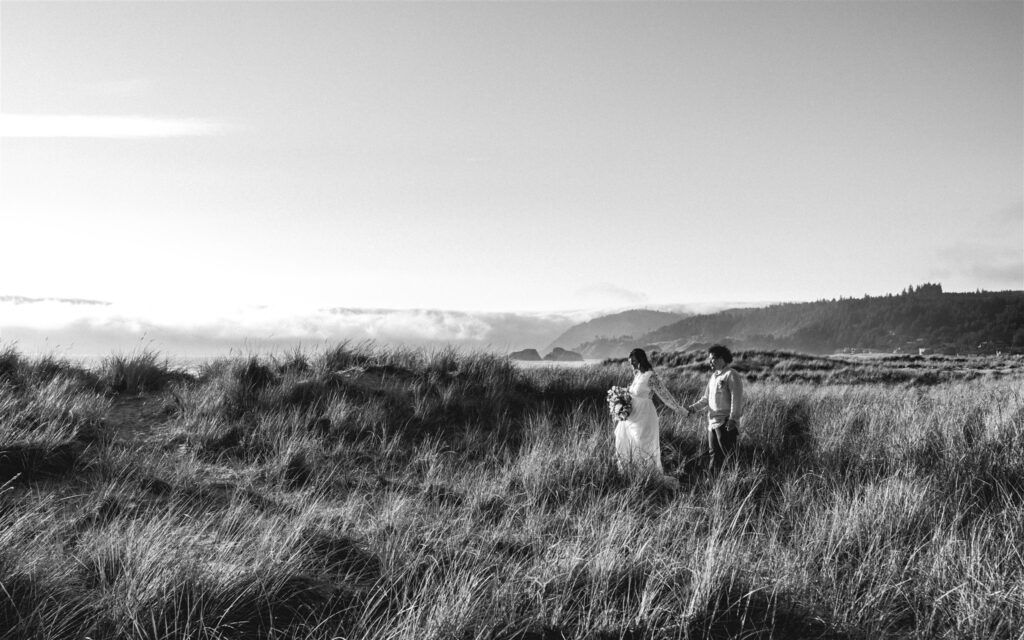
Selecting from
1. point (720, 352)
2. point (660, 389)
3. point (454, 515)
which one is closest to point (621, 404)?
point (660, 389)

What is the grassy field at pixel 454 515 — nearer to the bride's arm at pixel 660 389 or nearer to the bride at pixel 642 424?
the bride at pixel 642 424

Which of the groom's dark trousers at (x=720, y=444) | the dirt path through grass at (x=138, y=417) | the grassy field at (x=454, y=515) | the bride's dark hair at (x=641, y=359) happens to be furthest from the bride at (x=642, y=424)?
the dirt path through grass at (x=138, y=417)

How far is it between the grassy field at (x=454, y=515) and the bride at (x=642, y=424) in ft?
1.43

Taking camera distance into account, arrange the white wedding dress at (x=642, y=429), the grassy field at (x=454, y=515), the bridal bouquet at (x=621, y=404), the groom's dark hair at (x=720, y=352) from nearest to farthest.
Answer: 1. the grassy field at (x=454, y=515)
2. the white wedding dress at (x=642, y=429)
3. the groom's dark hair at (x=720, y=352)
4. the bridal bouquet at (x=621, y=404)

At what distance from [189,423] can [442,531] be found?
575cm

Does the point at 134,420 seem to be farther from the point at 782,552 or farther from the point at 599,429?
the point at 782,552

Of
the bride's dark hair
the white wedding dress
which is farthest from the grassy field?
the bride's dark hair

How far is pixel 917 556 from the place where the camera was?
16.9ft

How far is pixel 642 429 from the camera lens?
8.23 metres

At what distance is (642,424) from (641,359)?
0.83 meters

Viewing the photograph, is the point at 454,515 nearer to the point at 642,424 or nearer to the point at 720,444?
the point at 642,424

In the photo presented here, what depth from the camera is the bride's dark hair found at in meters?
8.29

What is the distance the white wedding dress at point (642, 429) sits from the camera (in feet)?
26.6

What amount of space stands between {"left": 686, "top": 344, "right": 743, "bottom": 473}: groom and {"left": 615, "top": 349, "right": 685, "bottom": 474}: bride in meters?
0.50
